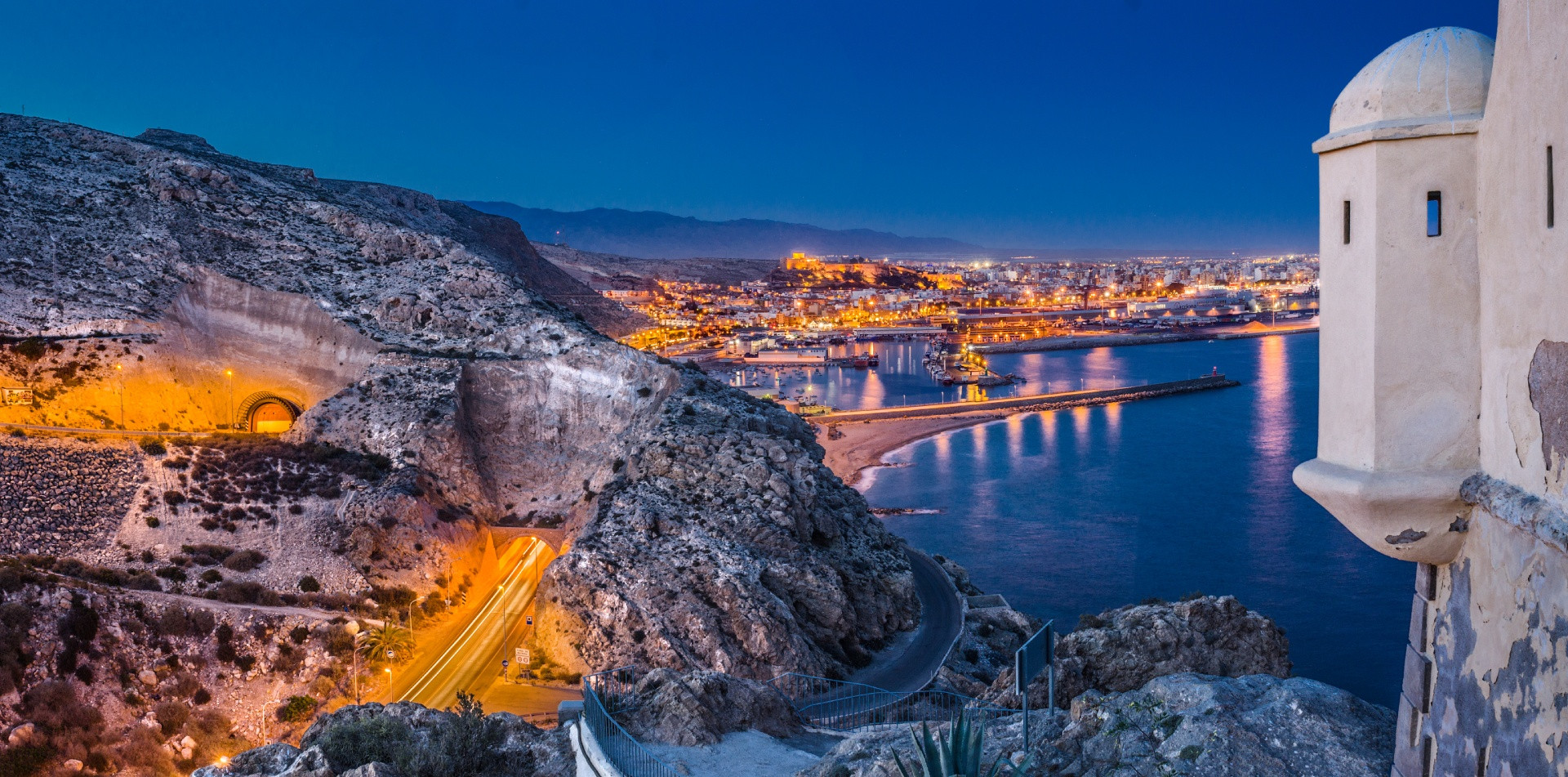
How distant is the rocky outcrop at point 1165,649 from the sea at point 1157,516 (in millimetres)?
10057

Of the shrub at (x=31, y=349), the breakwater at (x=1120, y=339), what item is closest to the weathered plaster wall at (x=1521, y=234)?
the shrub at (x=31, y=349)

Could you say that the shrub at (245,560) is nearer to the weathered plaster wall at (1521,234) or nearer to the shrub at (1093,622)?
the shrub at (1093,622)

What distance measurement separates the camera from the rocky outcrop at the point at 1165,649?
57.2 feet

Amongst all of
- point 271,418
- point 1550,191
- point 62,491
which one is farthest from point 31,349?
point 1550,191

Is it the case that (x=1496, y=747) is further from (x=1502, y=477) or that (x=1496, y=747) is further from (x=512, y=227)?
(x=512, y=227)

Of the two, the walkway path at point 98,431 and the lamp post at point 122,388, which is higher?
the lamp post at point 122,388

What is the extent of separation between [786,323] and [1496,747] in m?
132

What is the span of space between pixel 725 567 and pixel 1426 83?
66.1 ft

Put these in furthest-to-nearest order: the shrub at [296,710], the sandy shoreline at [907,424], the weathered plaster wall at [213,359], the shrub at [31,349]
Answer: the sandy shoreline at [907,424]
the weathered plaster wall at [213,359]
the shrub at [31,349]
the shrub at [296,710]

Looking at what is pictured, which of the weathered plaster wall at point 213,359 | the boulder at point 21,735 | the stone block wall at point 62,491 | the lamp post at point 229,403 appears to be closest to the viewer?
the boulder at point 21,735

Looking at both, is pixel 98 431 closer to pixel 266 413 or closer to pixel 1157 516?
pixel 266 413

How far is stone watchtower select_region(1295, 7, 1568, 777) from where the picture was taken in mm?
5387

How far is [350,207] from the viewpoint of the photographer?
40938mm

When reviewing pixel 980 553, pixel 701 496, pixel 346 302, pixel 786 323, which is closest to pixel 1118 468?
pixel 980 553
